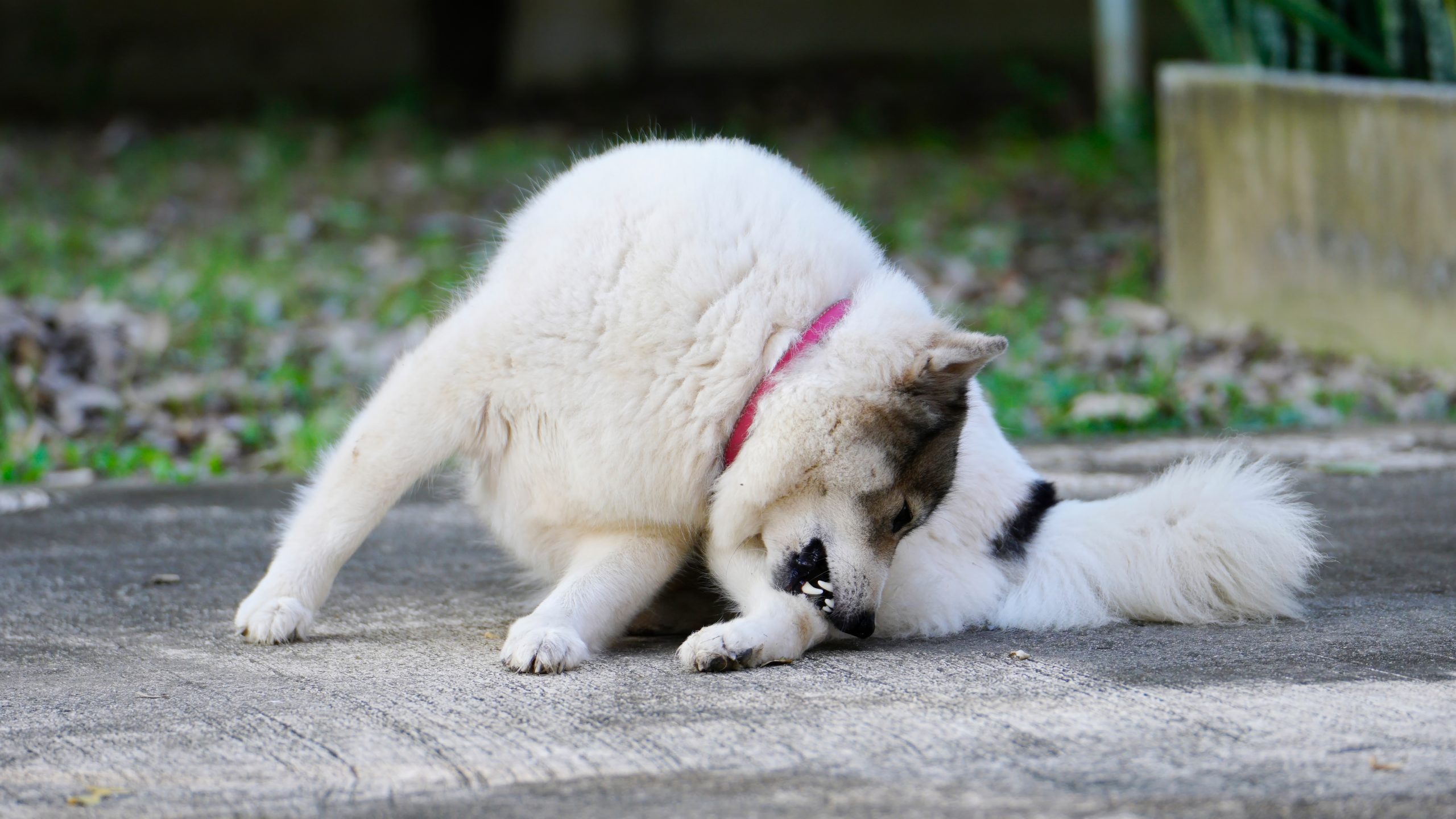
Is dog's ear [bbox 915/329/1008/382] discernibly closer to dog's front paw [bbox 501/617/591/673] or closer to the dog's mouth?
the dog's mouth

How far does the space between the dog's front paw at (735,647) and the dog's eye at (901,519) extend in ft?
0.98

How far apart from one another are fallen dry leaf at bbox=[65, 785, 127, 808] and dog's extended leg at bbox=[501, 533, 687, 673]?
0.83 m

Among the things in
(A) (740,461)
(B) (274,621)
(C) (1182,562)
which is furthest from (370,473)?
(C) (1182,562)

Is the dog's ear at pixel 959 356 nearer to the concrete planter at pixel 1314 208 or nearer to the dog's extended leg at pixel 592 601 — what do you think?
the dog's extended leg at pixel 592 601

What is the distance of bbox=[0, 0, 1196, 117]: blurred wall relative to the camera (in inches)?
477

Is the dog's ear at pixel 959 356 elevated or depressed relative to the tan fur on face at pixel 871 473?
elevated

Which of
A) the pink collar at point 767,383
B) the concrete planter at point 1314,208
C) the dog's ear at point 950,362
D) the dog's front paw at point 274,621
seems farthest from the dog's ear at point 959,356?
the concrete planter at point 1314,208

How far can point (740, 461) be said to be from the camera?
2834mm

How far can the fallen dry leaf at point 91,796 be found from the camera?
2.03 meters

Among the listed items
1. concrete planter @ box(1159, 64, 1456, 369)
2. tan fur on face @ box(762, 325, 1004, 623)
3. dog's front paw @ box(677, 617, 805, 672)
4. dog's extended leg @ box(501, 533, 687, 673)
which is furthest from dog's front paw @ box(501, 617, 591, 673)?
concrete planter @ box(1159, 64, 1456, 369)

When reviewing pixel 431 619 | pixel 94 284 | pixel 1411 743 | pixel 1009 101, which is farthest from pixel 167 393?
pixel 1009 101

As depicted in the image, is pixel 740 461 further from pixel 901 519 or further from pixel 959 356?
pixel 959 356

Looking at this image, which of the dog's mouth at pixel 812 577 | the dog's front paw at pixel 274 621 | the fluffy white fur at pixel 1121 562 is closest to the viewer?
the dog's mouth at pixel 812 577

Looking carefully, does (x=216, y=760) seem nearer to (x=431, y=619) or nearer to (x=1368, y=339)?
(x=431, y=619)
